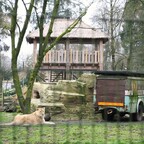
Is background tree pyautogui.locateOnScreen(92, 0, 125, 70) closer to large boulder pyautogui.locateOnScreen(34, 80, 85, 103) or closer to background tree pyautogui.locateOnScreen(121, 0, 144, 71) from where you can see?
background tree pyautogui.locateOnScreen(121, 0, 144, 71)

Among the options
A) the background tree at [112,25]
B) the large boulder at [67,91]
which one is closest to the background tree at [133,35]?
the background tree at [112,25]

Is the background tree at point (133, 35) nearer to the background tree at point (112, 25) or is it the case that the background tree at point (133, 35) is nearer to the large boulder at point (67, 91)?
the background tree at point (112, 25)

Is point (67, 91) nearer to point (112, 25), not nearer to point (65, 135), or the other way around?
point (65, 135)

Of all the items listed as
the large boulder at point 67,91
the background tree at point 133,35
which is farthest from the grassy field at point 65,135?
the background tree at point 133,35

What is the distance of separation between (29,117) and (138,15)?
2.87m

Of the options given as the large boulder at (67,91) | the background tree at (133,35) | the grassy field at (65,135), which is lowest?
the grassy field at (65,135)

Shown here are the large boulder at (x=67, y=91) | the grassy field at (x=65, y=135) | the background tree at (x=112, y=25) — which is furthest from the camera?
the large boulder at (x=67, y=91)

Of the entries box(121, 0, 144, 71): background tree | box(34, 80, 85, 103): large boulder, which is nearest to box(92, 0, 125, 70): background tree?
box(121, 0, 144, 71): background tree

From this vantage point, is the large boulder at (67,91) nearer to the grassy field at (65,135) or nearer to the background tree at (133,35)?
the grassy field at (65,135)

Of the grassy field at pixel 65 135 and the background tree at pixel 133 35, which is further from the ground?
the background tree at pixel 133 35

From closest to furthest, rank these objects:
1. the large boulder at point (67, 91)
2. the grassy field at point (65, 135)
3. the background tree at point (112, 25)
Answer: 1. the background tree at point (112, 25)
2. the grassy field at point (65, 135)
3. the large boulder at point (67, 91)

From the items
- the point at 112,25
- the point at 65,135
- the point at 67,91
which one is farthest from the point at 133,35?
the point at 67,91

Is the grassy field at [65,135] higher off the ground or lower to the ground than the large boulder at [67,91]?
lower

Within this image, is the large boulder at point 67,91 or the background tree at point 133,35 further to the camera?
the large boulder at point 67,91
